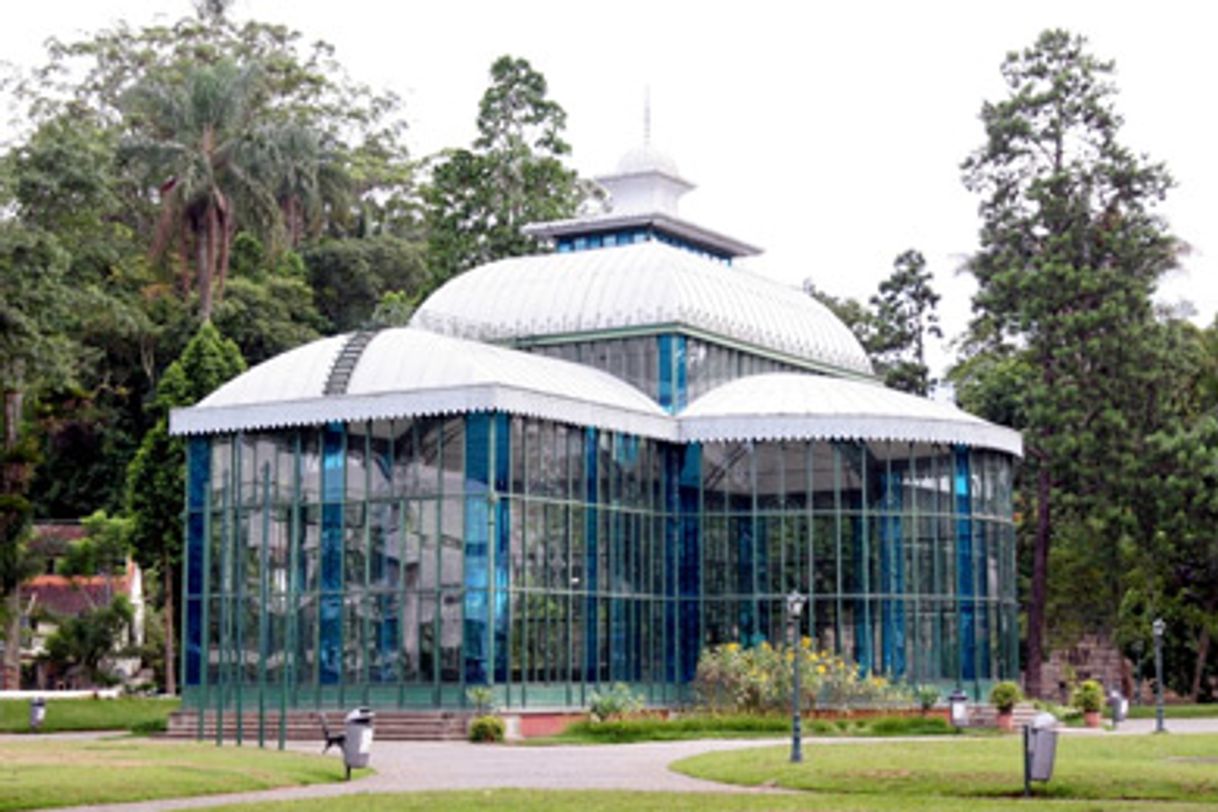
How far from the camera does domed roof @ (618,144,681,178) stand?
60.4 meters

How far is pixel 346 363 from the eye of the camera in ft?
157

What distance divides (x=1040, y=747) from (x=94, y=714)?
101 ft

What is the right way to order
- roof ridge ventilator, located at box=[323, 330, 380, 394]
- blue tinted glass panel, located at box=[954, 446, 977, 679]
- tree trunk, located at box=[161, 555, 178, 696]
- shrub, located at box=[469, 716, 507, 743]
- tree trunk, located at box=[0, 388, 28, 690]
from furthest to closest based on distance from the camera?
tree trunk, located at box=[161, 555, 178, 696] < tree trunk, located at box=[0, 388, 28, 690] < blue tinted glass panel, located at box=[954, 446, 977, 679] < roof ridge ventilator, located at box=[323, 330, 380, 394] < shrub, located at box=[469, 716, 507, 743]

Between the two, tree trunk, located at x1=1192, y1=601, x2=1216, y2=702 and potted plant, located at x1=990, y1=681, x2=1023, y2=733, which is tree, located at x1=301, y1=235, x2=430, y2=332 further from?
potted plant, located at x1=990, y1=681, x2=1023, y2=733

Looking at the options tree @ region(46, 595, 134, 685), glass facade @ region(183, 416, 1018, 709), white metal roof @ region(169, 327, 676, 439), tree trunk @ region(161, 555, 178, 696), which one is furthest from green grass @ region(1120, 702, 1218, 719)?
tree @ region(46, 595, 134, 685)

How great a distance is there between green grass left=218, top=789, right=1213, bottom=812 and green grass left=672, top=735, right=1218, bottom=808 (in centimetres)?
109

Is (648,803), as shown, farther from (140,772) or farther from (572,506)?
(572,506)

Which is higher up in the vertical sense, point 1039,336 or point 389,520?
point 1039,336

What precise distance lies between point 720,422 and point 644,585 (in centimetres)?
437

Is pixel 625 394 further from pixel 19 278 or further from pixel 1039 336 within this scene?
pixel 1039 336

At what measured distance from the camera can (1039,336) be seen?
67.6 m

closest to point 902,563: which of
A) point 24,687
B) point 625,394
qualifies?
point 625,394

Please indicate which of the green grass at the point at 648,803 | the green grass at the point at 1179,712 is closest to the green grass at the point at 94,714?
the green grass at the point at 648,803

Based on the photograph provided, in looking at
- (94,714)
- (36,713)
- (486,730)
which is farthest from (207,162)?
(486,730)
